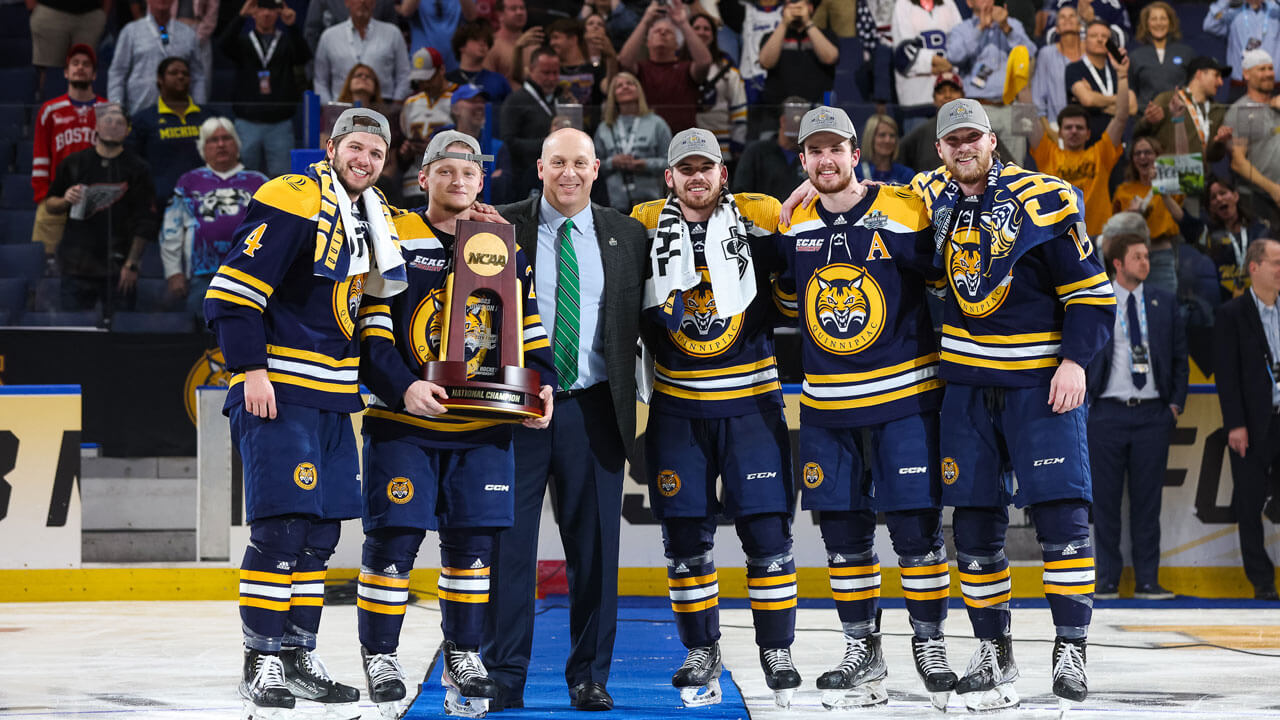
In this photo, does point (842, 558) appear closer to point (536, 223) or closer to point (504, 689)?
point (504, 689)

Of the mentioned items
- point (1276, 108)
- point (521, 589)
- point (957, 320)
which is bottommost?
point (521, 589)

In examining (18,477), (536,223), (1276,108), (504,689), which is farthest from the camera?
(1276,108)

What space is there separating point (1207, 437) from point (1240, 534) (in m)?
0.65

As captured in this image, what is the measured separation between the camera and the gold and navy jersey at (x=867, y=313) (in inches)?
187

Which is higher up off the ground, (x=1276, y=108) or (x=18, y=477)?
(x=1276, y=108)

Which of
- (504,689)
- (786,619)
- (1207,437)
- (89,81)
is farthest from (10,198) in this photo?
(1207,437)

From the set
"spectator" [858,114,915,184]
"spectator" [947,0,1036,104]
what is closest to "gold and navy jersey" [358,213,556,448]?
"spectator" [858,114,915,184]

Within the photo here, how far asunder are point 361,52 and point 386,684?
6276mm

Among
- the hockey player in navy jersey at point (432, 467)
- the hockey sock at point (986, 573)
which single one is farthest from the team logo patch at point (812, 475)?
the hockey player in navy jersey at point (432, 467)

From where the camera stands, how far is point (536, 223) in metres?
5.01

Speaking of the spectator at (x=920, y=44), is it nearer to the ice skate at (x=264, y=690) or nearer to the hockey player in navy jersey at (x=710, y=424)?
the hockey player in navy jersey at (x=710, y=424)

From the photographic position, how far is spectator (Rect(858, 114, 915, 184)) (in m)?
8.13

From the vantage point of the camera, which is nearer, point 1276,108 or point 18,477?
point 18,477

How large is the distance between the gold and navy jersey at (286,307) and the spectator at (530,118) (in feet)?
11.4
